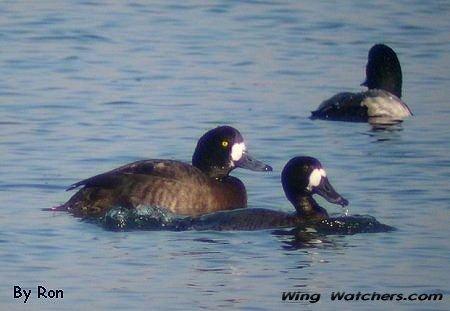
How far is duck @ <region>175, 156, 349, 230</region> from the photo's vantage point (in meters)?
15.3

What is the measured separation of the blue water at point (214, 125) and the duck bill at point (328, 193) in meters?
0.39

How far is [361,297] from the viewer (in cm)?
1295

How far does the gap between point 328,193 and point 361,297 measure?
2.77 m

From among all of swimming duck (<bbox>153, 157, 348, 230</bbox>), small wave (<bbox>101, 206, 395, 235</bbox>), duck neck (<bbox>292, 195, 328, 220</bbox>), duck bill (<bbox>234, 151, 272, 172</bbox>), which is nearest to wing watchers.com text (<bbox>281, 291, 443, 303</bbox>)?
small wave (<bbox>101, 206, 395, 235</bbox>)

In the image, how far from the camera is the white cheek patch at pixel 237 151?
54.6ft

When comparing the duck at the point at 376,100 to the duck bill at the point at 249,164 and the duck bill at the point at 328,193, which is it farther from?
the duck bill at the point at 328,193

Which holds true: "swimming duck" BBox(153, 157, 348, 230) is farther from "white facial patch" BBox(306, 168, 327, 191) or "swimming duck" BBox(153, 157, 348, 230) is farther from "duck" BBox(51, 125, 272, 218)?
"duck" BBox(51, 125, 272, 218)

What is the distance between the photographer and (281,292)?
1309cm

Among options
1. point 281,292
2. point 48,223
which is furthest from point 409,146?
point 281,292

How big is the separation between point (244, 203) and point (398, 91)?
7.00m

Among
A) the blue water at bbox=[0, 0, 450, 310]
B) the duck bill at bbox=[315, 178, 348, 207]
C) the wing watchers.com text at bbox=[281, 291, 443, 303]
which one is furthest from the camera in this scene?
the duck bill at bbox=[315, 178, 348, 207]

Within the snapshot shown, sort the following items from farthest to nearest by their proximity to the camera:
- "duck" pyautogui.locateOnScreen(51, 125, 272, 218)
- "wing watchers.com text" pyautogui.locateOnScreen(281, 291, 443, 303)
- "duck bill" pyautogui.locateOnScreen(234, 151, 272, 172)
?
"duck bill" pyautogui.locateOnScreen(234, 151, 272, 172), "duck" pyautogui.locateOnScreen(51, 125, 272, 218), "wing watchers.com text" pyautogui.locateOnScreen(281, 291, 443, 303)

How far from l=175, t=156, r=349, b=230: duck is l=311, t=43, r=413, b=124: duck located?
560 centimetres

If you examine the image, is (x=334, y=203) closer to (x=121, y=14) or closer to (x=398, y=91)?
(x=398, y=91)
